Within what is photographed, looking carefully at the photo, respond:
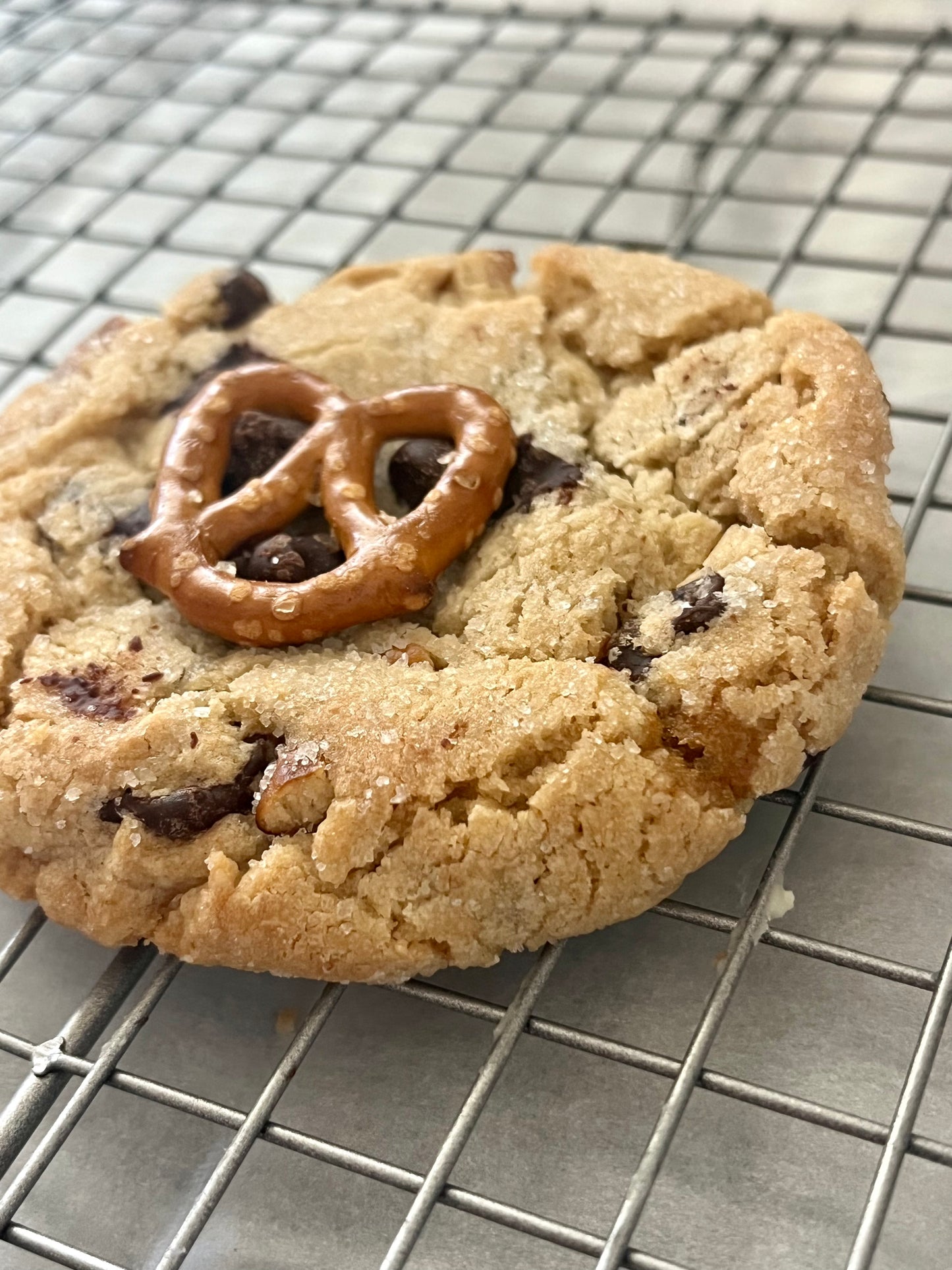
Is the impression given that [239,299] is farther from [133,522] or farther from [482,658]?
[482,658]

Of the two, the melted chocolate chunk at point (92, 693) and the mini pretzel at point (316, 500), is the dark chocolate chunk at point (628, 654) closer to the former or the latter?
the mini pretzel at point (316, 500)

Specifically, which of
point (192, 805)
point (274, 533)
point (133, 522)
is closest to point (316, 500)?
point (274, 533)

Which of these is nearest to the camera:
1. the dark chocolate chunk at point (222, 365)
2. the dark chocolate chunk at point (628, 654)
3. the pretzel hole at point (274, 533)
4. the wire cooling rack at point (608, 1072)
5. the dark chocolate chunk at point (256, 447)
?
the wire cooling rack at point (608, 1072)

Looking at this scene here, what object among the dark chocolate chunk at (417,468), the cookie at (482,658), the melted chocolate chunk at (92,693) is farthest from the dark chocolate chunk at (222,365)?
the melted chocolate chunk at (92,693)

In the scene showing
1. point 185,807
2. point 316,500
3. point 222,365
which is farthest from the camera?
point 222,365

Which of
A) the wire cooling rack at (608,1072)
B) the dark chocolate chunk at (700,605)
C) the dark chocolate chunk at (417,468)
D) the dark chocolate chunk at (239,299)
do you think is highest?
the dark chocolate chunk at (239,299)

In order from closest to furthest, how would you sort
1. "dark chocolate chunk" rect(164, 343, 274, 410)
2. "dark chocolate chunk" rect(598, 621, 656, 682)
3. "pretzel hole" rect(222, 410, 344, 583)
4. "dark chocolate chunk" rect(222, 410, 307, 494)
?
"dark chocolate chunk" rect(598, 621, 656, 682) < "pretzel hole" rect(222, 410, 344, 583) < "dark chocolate chunk" rect(222, 410, 307, 494) < "dark chocolate chunk" rect(164, 343, 274, 410)

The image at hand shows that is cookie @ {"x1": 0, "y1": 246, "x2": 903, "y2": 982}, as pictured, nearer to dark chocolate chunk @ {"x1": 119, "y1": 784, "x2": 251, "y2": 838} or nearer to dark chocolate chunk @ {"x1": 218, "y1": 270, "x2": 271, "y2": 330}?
dark chocolate chunk @ {"x1": 119, "y1": 784, "x2": 251, "y2": 838}

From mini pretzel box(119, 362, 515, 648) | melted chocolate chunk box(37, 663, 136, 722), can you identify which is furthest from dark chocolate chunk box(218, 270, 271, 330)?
melted chocolate chunk box(37, 663, 136, 722)
